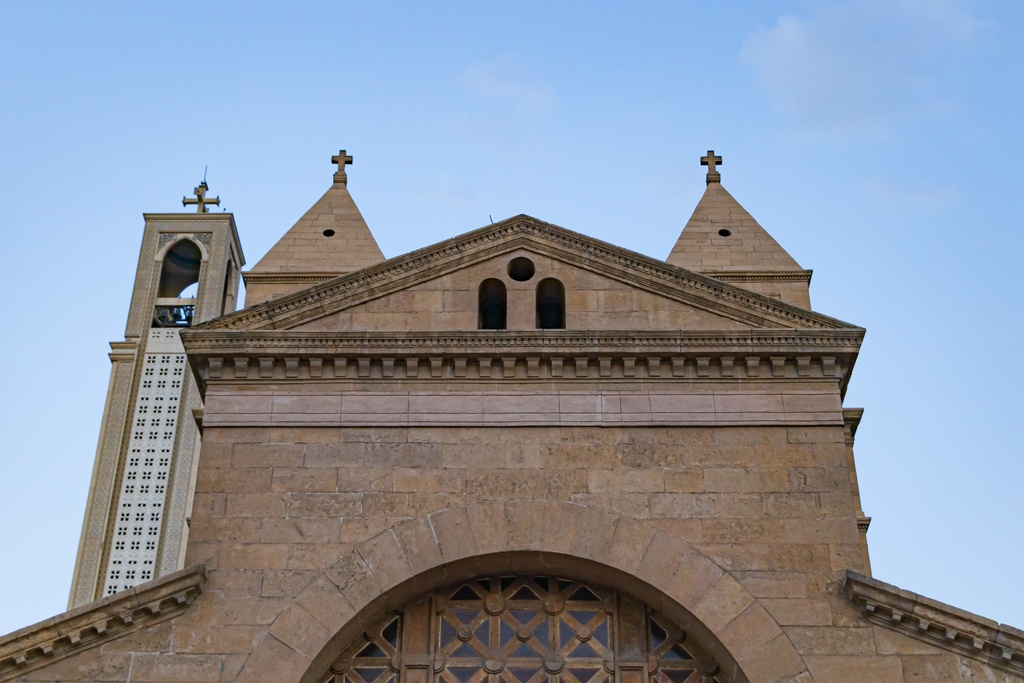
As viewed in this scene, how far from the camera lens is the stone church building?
15.7 m

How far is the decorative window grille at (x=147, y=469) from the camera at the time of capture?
87.1 feet

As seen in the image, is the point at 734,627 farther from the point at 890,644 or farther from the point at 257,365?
the point at 257,365

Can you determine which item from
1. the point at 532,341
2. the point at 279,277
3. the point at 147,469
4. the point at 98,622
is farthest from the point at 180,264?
the point at 98,622

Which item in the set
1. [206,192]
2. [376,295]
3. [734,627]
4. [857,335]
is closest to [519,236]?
[376,295]

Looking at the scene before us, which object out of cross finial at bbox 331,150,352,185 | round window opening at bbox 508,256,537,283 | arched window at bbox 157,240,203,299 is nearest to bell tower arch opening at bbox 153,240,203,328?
arched window at bbox 157,240,203,299

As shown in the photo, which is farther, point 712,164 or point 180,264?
point 180,264

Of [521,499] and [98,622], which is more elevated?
[521,499]

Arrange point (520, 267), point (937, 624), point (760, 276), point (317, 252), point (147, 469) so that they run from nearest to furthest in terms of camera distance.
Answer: point (937, 624), point (520, 267), point (760, 276), point (317, 252), point (147, 469)

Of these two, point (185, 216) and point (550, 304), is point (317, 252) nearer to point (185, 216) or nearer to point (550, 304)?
point (550, 304)

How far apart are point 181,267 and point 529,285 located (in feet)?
54.3

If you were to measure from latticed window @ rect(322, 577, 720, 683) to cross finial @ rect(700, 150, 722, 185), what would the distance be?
982cm

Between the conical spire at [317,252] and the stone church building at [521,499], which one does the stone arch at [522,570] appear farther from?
the conical spire at [317,252]

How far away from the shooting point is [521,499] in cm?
1677

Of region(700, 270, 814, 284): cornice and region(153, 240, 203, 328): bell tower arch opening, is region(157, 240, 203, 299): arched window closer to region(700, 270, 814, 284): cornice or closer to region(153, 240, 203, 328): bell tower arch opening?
region(153, 240, 203, 328): bell tower arch opening
